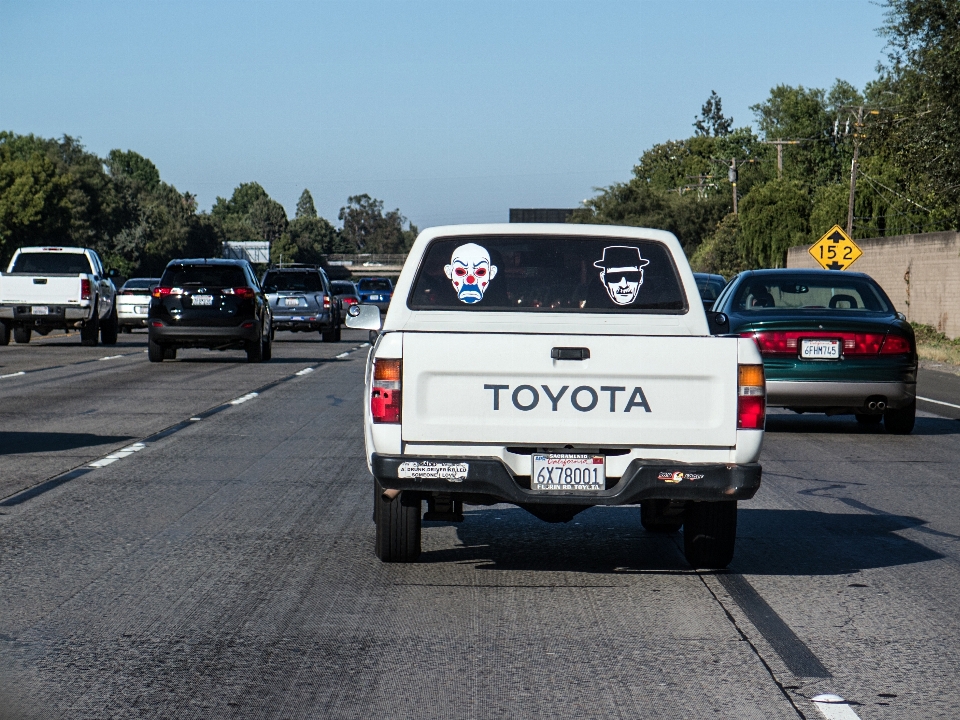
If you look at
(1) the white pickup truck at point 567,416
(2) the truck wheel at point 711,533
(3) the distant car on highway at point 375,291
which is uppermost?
(1) the white pickup truck at point 567,416

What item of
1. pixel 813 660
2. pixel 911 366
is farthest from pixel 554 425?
pixel 911 366

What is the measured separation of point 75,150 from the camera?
14850 cm

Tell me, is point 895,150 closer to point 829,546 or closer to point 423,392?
point 829,546

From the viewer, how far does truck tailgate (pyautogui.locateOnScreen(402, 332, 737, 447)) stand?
275 inches

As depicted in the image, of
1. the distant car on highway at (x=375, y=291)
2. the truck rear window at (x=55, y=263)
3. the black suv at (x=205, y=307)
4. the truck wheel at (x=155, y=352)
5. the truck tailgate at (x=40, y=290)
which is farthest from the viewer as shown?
the distant car on highway at (x=375, y=291)

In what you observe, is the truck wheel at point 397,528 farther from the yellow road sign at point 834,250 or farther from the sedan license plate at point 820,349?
the yellow road sign at point 834,250

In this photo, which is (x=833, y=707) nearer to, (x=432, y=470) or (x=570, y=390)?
(x=570, y=390)

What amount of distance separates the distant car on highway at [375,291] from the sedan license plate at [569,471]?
145ft

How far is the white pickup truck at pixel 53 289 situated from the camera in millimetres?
30406

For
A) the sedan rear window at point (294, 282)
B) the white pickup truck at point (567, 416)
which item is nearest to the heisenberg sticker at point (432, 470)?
Result: the white pickup truck at point (567, 416)

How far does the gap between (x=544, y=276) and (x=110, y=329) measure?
27.1m

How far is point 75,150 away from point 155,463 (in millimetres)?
143081

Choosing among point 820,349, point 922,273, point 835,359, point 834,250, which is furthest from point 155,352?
point 922,273

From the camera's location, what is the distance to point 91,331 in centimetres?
3259
